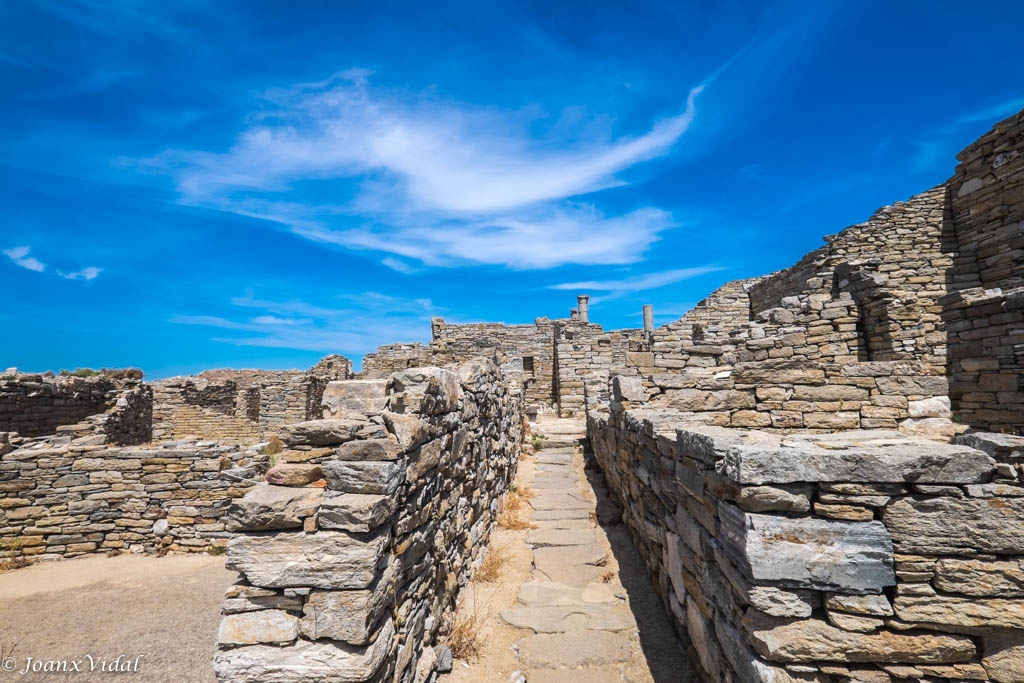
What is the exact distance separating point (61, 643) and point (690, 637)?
6.58 m

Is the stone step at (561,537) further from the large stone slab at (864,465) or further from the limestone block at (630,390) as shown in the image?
the large stone slab at (864,465)

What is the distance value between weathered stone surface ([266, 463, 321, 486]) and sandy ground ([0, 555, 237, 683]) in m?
3.19

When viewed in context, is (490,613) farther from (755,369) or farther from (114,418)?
(114,418)

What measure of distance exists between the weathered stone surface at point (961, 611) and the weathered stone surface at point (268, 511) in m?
3.10

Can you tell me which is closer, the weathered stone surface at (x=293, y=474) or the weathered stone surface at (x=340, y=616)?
the weathered stone surface at (x=340, y=616)

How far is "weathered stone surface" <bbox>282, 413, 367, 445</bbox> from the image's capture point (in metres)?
2.82

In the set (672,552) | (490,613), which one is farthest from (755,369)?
(490,613)

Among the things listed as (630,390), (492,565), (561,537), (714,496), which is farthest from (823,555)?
(630,390)

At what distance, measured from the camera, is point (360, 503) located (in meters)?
2.54

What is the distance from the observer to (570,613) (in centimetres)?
405

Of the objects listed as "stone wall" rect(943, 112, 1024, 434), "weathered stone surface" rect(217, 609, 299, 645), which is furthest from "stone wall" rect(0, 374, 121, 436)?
"stone wall" rect(943, 112, 1024, 434)

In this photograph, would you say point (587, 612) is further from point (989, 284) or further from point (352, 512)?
point (989, 284)

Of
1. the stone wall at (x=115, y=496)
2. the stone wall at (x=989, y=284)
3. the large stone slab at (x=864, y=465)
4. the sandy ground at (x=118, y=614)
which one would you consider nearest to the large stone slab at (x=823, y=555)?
the large stone slab at (x=864, y=465)

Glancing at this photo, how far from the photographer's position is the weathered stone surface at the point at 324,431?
282cm
